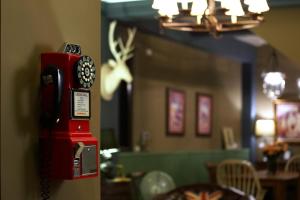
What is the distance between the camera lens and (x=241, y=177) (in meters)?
6.87

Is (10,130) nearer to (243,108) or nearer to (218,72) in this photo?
(218,72)

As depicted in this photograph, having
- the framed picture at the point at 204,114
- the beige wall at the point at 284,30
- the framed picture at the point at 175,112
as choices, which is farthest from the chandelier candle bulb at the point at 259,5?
the framed picture at the point at 204,114

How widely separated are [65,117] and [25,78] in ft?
0.65

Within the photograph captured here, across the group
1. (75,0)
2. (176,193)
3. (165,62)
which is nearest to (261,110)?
(165,62)

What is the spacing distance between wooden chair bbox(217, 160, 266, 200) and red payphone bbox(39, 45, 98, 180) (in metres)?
4.86

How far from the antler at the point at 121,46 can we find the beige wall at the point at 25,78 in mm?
4068

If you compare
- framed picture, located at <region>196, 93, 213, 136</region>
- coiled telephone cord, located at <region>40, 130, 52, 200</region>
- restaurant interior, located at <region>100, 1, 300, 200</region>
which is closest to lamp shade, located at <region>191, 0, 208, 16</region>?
restaurant interior, located at <region>100, 1, 300, 200</region>

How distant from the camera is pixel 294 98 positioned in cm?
1012

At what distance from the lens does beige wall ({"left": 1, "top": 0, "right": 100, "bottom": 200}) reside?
1.83m

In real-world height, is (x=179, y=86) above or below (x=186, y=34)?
below

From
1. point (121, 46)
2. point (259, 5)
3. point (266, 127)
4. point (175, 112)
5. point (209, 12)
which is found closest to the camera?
point (259, 5)

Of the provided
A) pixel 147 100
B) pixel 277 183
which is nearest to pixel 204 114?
pixel 147 100

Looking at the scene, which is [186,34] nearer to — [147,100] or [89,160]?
[147,100]

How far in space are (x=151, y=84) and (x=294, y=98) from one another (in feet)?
12.0
